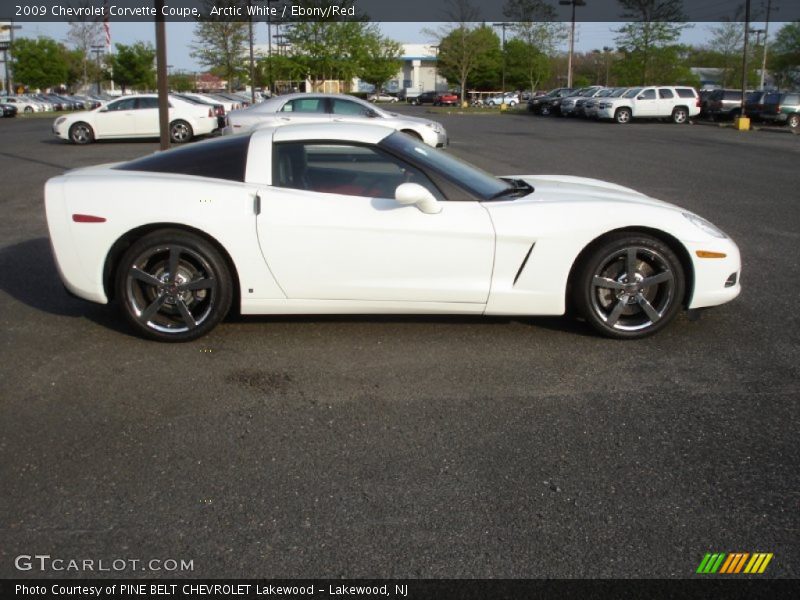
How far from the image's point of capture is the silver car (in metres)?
16.1

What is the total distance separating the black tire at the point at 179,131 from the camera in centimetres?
2166

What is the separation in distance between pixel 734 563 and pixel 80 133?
22.5 metres

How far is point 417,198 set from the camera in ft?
15.0

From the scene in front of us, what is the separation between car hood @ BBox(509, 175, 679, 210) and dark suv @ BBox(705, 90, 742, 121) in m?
36.0

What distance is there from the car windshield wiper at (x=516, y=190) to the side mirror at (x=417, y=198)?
1.49ft

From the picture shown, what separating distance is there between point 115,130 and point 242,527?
2151 centimetres

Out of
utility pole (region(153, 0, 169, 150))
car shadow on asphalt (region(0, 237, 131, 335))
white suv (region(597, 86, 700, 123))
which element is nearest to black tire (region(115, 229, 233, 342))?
car shadow on asphalt (region(0, 237, 131, 335))

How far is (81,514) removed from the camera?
9.68 feet

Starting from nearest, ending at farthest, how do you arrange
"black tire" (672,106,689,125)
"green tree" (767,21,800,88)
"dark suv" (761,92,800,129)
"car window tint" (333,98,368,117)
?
"car window tint" (333,98,368,117) < "dark suv" (761,92,800,129) < "black tire" (672,106,689,125) < "green tree" (767,21,800,88)

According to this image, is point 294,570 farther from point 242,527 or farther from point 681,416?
point 681,416

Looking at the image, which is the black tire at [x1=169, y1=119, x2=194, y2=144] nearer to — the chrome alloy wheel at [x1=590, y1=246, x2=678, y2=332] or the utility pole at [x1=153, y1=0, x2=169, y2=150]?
the utility pole at [x1=153, y1=0, x2=169, y2=150]

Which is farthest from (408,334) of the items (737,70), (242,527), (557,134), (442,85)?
(442,85)

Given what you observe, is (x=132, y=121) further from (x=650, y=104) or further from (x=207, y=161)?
(x=650, y=104)

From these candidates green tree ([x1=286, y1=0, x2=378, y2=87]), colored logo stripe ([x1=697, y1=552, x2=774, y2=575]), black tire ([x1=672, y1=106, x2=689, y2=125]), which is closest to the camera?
colored logo stripe ([x1=697, y1=552, x2=774, y2=575])
